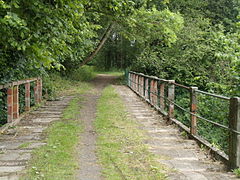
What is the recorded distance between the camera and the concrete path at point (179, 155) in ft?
13.4

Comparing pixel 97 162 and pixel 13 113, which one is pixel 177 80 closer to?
pixel 13 113

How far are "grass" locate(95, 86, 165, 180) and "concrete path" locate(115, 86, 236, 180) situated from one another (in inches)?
8.1

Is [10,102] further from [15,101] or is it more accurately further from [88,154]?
[88,154]

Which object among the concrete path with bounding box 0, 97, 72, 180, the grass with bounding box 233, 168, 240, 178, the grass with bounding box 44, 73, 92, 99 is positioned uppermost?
the grass with bounding box 44, 73, 92, 99

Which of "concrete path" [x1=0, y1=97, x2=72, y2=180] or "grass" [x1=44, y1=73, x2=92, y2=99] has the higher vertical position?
"grass" [x1=44, y1=73, x2=92, y2=99]

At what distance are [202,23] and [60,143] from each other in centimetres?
1610

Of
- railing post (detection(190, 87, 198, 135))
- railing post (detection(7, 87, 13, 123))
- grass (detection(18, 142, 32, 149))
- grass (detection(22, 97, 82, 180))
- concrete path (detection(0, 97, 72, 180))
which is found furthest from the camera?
railing post (detection(7, 87, 13, 123))

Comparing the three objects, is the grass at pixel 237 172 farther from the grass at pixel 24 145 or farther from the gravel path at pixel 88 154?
the grass at pixel 24 145

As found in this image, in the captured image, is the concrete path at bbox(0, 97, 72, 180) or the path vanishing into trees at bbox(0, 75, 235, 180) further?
the concrete path at bbox(0, 97, 72, 180)

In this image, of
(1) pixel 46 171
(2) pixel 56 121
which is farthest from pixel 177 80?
(1) pixel 46 171

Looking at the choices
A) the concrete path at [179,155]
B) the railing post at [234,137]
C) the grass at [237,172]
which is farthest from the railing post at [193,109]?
the grass at [237,172]

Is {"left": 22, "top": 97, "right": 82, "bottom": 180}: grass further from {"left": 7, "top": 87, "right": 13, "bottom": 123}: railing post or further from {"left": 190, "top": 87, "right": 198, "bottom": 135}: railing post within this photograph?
{"left": 190, "top": 87, "right": 198, "bottom": 135}: railing post

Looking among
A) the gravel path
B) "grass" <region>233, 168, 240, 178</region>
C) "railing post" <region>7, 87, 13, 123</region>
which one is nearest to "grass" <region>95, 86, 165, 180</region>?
the gravel path

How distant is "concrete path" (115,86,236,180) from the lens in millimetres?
4090
